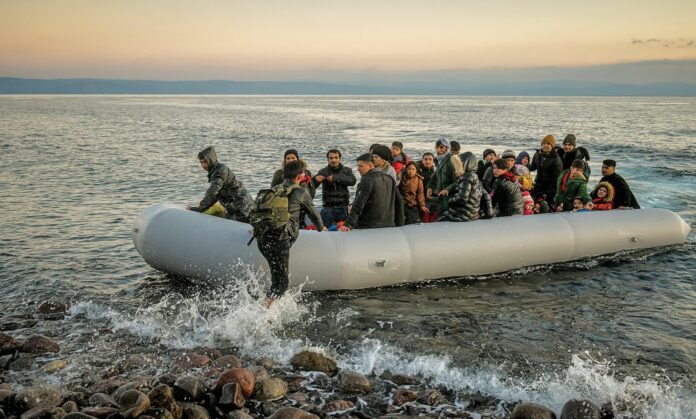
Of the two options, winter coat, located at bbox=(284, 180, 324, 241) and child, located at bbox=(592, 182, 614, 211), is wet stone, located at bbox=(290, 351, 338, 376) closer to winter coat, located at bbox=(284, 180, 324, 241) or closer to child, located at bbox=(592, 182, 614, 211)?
winter coat, located at bbox=(284, 180, 324, 241)

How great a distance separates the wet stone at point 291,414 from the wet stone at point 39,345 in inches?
118

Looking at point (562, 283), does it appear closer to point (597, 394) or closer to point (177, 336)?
point (597, 394)

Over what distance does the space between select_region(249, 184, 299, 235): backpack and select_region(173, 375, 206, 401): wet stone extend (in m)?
2.00

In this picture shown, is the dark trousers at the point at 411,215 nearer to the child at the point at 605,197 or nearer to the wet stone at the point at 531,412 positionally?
the child at the point at 605,197

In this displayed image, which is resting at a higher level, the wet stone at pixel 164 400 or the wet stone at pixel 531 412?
the wet stone at pixel 164 400

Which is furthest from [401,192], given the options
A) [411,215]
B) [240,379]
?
[240,379]

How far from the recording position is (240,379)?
539 centimetres

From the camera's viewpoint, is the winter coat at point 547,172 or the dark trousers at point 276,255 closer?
the dark trousers at point 276,255

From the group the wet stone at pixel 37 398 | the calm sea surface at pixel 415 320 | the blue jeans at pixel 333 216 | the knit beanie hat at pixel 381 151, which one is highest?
the knit beanie hat at pixel 381 151

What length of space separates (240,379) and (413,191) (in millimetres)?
4703

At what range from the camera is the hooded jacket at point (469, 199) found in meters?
8.73

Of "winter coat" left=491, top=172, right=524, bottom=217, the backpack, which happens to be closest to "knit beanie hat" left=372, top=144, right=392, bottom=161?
the backpack

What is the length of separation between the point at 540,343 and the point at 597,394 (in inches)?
55.2

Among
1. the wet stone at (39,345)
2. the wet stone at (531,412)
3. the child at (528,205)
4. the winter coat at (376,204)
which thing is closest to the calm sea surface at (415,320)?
the wet stone at (39,345)
